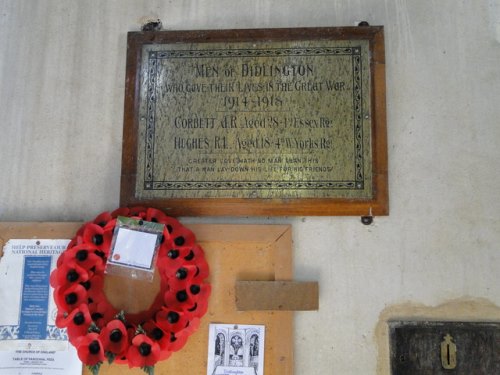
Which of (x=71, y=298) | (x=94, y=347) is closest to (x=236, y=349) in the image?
(x=94, y=347)

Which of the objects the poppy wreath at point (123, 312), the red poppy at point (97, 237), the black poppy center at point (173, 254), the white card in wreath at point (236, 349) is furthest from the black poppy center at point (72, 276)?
the white card in wreath at point (236, 349)

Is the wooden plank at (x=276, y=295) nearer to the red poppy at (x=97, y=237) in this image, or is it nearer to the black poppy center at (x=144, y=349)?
the black poppy center at (x=144, y=349)

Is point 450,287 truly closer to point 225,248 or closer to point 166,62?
point 225,248

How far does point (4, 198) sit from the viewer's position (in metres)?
1.66

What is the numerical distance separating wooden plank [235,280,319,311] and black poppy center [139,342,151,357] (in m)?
0.32

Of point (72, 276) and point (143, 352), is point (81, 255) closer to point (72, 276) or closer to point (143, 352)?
point (72, 276)

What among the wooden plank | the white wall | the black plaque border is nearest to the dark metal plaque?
the white wall

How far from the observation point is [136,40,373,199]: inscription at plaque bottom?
1.57 m

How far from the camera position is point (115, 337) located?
4.45ft

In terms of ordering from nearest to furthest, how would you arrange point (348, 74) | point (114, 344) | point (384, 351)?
point (114, 344), point (384, 351), point (348, 74)

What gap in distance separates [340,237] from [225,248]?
0.42m

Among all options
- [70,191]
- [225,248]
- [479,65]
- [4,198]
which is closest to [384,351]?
[225,248]

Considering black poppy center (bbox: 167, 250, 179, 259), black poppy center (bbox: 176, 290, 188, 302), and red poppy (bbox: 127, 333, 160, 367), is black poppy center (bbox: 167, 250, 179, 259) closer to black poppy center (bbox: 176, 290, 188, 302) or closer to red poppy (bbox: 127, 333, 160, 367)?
black poppy center (bbox: 176, 290, 188, 302)

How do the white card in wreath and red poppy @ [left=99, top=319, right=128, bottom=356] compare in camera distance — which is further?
the white card in wreath
